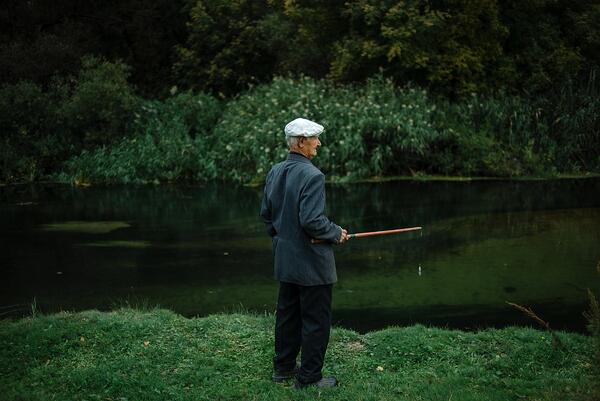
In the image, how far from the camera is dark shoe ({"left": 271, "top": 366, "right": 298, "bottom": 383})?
18.1 ft

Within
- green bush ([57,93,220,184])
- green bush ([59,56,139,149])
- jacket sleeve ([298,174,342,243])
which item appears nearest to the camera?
jacket sleeve ([298,174,342,243])

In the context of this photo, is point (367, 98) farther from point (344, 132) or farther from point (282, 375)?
point (282, 375)

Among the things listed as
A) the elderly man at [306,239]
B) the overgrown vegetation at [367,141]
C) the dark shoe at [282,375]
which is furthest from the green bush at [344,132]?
the elderly man at [306,239]

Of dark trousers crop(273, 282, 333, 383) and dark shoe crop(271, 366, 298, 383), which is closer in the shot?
dark trousers crop(273, 282, 333, 383)

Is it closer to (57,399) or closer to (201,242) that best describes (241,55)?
(201,242)

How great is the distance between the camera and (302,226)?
16.9 ft

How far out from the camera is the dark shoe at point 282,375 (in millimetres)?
5527

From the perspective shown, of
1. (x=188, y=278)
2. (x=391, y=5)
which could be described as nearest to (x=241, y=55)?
(x=391, y=5)

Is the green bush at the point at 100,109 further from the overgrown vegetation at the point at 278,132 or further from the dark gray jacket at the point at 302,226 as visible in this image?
the dark gray jacket at the point at 302,226

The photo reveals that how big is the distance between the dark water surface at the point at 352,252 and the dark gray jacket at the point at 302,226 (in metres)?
2.21

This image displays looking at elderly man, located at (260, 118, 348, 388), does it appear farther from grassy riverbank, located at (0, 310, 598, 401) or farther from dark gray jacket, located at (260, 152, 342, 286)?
grassy riverbank, located at (0, 310, 598, 401)

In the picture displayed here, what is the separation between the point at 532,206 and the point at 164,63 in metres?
16.1

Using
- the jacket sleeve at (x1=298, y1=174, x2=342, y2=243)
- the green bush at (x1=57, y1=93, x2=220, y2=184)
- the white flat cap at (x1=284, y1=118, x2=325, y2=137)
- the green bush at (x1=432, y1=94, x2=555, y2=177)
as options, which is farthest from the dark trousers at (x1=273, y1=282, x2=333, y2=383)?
the green bush at (x1=57, y1=93, x2=220, y2=184)

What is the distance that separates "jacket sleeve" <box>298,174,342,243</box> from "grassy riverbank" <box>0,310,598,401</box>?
1.03 meters
